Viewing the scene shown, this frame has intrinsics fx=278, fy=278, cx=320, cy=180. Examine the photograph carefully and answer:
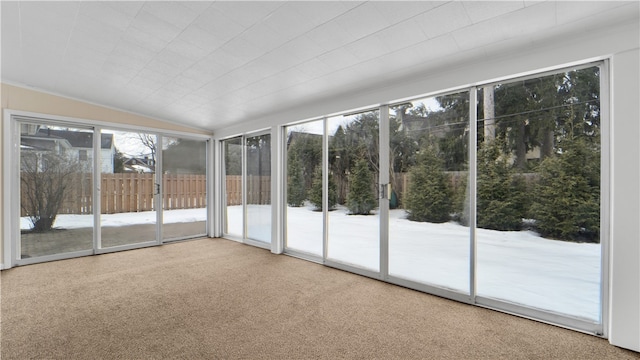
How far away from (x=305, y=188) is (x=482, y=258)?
2601 millimetres

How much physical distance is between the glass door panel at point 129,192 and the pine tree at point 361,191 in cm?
374

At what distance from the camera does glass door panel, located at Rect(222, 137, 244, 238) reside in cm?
563

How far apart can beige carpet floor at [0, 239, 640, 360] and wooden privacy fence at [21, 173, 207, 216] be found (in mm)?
1231

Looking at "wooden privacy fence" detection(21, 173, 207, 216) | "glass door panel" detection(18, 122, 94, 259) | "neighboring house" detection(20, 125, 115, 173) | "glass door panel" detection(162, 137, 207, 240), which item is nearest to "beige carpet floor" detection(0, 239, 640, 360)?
"glass door panel" detection(18, 122, 94, 259)

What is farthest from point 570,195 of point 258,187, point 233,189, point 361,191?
point 233,189

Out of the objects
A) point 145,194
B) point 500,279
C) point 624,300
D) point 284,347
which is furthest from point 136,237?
point 624,300

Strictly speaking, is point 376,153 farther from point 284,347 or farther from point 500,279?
point 284,347

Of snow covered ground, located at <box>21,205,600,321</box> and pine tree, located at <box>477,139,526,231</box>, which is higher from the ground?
pine tree, located at <box>477,139,526,231</box>

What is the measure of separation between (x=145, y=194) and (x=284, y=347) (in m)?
4.43

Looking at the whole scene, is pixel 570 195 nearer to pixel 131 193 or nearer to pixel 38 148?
pixel 131 193

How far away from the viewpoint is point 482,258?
277cm

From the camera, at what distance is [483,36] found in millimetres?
2182

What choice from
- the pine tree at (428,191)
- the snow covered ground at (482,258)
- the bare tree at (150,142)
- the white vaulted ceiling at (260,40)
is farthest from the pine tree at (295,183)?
the bare tree at (150,142)

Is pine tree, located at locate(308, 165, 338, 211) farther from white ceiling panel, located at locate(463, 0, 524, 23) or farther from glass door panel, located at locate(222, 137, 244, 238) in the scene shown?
white ceiling panel, located at locate(463, 0, 524, 23)
